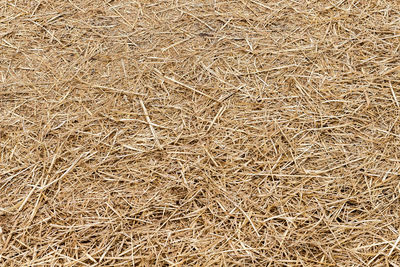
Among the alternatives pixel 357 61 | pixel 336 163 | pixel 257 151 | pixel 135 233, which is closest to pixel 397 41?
pixel 357 61

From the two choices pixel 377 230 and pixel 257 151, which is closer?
pixel 377 230

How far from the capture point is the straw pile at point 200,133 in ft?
5.70

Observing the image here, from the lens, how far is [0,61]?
243 cm

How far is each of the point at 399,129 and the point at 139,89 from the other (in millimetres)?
1264

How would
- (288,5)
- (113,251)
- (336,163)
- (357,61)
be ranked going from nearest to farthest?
(113,251) < (336,163) < (357,61) < (288,5)

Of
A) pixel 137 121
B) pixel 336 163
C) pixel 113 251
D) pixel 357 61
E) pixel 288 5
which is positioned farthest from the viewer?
pixel 288 5

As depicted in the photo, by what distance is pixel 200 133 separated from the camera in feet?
6.69

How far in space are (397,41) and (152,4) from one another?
143 centimetres

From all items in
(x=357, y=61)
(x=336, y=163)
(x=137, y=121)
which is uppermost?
(x=357, y=61)

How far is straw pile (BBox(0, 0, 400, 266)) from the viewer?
5.70ft

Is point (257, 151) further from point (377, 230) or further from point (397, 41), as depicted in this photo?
point (397, 41)

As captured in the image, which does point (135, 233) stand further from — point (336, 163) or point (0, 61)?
point (0, 61)

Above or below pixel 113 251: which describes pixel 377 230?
above

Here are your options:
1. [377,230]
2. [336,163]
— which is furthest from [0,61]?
[377,230]
